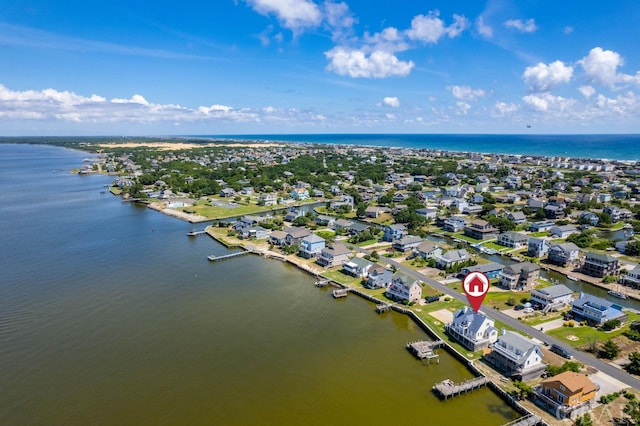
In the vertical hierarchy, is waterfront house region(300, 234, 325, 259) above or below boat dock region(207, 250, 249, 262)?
above

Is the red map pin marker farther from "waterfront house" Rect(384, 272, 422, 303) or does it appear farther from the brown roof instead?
the brown roof

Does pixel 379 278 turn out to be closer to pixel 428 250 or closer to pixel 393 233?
pixel 428 250

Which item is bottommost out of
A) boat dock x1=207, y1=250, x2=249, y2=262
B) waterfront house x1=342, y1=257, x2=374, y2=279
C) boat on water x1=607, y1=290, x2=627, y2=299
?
boat dock x1=207, y1=250, x2=249, y2=262

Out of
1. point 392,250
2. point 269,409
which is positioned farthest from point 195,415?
point 392,250

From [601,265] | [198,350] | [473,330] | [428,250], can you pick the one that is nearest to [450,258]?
[428,250]

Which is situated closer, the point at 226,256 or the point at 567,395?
the point at 567,395

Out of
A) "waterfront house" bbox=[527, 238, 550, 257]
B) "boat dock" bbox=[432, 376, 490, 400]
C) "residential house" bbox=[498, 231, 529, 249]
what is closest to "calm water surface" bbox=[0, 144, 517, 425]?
"boat dock" bbox=[432, 376, 490, 400]

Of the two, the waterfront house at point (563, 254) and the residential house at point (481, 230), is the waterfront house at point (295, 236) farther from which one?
the waterfront house at point (563, 254)
